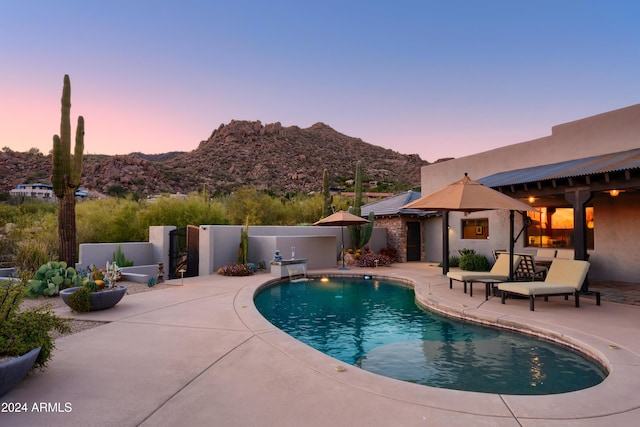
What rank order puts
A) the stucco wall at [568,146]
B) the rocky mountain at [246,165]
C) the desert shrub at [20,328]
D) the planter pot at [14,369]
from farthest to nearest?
the rocky mountain at [246,165], the stucco wall at [568,146], the desert shrub at [20,328], the planter pot at [14,369]

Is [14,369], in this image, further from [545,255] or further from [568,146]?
[568,146]

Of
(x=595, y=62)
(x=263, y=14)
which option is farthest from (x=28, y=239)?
(x=595, y=62)

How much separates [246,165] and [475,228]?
2932cm

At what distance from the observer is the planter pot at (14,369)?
318cm

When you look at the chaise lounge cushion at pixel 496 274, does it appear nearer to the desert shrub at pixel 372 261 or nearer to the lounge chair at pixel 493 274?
the lounge chair at pixel 493 274

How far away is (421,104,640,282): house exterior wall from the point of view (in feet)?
34.8

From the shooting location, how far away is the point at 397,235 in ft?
60.0

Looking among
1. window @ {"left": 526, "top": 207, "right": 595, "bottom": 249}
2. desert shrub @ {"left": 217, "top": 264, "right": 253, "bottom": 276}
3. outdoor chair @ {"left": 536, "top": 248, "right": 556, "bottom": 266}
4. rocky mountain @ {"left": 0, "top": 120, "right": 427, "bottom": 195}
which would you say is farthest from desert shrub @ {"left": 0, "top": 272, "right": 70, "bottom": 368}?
rocky mountain @ {"left": 0, "top": 120, "right": 427, "bottom": 195}

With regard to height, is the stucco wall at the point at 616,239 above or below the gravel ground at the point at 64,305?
above

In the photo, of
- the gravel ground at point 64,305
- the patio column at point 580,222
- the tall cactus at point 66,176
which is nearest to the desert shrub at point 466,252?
the patio column at point 580,222

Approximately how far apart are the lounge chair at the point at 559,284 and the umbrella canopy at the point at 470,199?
5.19ft

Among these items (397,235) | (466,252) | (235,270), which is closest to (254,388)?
(235,270)

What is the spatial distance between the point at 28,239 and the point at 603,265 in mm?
19067

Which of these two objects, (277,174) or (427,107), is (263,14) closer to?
(427,107)
